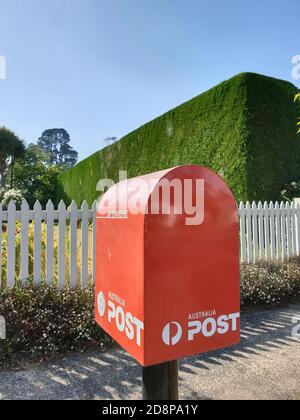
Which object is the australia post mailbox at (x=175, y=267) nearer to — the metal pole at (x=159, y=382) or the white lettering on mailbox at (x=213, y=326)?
the white lettering on mailbox at (x=213, y=326)

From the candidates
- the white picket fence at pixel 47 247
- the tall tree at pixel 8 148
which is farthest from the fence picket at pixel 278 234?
the tall tree at pixel 8 148

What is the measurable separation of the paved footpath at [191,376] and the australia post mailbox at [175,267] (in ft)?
3.95

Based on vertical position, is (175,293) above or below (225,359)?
above

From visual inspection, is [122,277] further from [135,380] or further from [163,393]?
[135,380]

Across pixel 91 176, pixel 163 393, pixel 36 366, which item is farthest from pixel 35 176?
pixel 163 393

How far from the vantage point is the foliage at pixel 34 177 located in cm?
2480

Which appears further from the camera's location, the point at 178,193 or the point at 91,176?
the point at 91,176

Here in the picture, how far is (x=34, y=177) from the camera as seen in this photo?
25547 mm

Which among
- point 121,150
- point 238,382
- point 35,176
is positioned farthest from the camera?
point 35,176

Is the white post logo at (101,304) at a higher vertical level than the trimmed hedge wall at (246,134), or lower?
lower

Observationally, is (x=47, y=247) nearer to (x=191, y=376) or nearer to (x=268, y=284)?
(x=191, y=376)

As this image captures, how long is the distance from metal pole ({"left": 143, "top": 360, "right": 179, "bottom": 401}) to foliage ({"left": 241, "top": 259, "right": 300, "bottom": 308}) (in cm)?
315

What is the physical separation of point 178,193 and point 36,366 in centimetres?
228

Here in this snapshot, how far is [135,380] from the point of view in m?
2.52
